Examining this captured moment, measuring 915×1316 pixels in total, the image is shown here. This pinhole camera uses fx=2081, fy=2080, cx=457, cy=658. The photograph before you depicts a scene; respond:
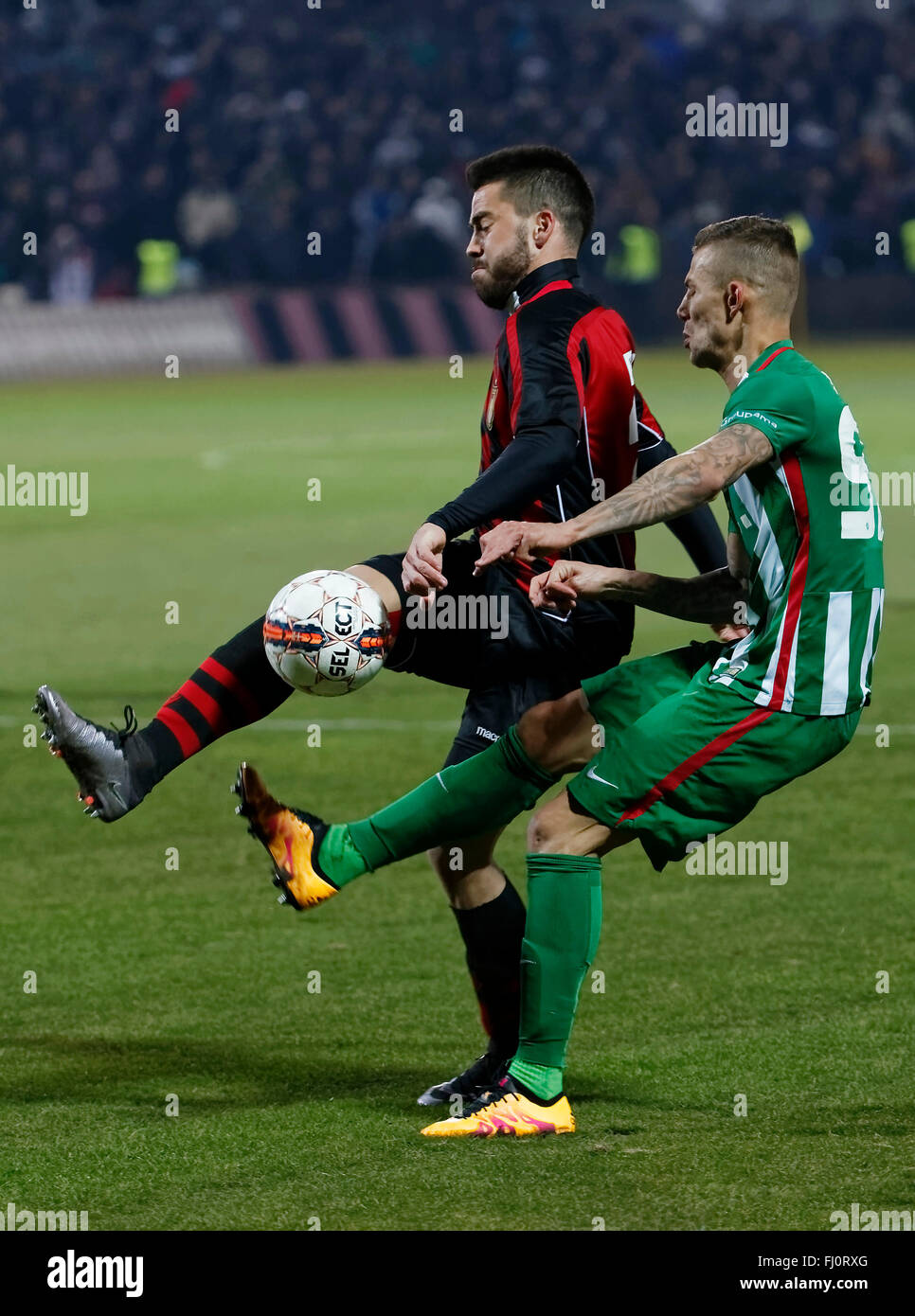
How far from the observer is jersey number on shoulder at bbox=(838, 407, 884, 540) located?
13.8 ft

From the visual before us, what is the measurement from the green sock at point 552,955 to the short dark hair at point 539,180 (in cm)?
144

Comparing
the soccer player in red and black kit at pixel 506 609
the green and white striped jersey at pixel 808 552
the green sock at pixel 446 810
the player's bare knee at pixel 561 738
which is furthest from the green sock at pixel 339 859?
the green and white striped jersey at pixel 808 552

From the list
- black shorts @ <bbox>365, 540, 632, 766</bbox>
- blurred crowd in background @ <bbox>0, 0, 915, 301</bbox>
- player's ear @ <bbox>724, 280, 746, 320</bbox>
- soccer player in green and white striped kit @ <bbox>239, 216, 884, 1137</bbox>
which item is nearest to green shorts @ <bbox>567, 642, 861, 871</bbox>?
soccer player in green and white striped kit @ <bbox>239, 216, 884, 1137</bbox>

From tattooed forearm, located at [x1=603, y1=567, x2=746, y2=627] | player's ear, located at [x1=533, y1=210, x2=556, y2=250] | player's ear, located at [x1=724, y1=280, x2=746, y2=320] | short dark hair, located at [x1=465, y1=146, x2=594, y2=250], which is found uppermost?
short dark hair, located at [x1=465, y1=146, x2=594, y2=250]

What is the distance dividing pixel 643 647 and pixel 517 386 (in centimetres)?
691

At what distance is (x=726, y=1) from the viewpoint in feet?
135

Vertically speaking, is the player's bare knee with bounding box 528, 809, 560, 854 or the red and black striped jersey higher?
the red and black striped jersey

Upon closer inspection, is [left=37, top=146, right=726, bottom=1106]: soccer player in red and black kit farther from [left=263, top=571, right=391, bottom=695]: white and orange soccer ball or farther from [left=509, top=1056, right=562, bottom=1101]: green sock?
[left=509, top=1056, right=562, bottom=1101]: green sock

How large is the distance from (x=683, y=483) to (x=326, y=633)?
34.0 inches

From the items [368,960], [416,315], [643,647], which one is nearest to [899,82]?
[416,315]

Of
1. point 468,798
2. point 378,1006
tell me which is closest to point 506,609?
point 468,798

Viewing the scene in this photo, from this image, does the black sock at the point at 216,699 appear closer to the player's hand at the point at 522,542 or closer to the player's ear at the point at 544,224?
the player's hand at the point at 522,542

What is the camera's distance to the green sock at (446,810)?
453cm

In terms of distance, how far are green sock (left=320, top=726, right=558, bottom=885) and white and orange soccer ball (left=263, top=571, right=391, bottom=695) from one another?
30 cm
